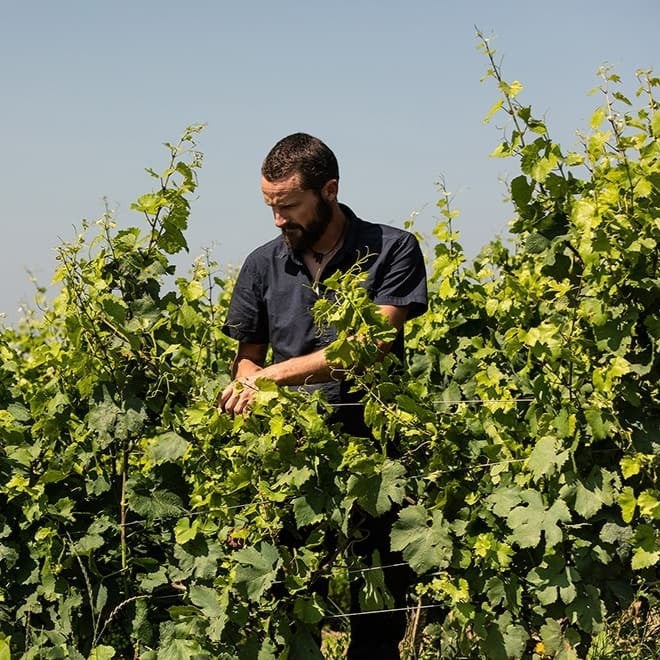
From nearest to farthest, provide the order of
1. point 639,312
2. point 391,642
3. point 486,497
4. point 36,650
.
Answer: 1. point 639,312
2. point 486,497
3. point 36,650
4. point 391,642

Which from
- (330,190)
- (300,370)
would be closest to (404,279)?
(330,190)

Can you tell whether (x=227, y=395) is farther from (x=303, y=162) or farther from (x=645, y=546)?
(x=645, y=546)

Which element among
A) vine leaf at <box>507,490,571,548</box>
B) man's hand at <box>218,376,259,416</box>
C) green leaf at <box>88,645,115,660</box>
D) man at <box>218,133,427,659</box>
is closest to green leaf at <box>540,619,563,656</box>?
vine leaf at <box>507,490,571,548</box>

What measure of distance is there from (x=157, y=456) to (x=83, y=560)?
563mm

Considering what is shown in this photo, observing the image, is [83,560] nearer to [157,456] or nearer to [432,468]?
[157,456]

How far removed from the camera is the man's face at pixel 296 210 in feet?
12.7

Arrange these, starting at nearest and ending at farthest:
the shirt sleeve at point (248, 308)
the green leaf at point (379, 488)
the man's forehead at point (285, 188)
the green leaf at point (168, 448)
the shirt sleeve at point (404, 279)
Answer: the green leaf at point (379, 488)
the green leaf at point (168, 448)
the shirt sleeve at point (404, 279)
the man's forehead at point (285, 188)
the shirt sleeve at point (248, 308)

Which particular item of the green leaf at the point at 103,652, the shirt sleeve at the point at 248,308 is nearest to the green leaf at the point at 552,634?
the green leaf at the point at 103,652

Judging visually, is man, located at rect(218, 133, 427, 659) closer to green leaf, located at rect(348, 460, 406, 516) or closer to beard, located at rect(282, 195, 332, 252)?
beard, located at rect(282, 195, 332, 252)

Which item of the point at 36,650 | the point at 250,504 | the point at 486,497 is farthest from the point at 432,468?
the point at 36,650

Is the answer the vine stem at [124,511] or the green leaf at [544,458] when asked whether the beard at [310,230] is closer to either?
the vine stem at [124,511]

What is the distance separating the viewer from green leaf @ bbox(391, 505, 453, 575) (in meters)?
3.22

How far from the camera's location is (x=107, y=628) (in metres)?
3.75

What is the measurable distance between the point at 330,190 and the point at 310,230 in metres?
0.18
